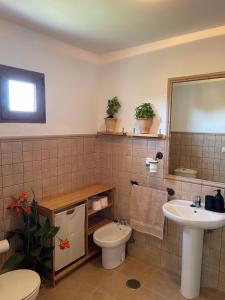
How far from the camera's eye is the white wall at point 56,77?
6.75 feet

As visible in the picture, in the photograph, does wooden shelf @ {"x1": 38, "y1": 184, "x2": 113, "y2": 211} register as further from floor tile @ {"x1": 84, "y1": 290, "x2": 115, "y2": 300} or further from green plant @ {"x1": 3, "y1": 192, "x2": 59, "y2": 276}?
floor tile @ {"x1": 84, "y1": 290, "x2": 115, "y2": 300}

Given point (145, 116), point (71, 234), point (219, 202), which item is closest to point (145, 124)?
point (145, 116)

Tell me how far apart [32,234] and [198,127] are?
1.92 m

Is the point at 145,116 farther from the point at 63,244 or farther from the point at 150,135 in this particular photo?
the point at 63,244

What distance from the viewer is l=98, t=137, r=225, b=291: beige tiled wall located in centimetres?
222

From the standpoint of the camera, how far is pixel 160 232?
249 centimetres

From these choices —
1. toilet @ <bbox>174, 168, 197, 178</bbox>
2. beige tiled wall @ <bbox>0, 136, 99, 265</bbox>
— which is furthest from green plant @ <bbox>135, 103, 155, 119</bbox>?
beige tiled wall @ <bbox>0, 136, 99, 265</bbox>

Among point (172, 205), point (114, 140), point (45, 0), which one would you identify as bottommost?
point (172, 205)

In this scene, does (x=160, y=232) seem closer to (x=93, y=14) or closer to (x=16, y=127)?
(x=16, y=127)

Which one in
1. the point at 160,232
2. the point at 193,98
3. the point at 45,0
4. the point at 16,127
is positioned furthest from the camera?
the point at 160,232

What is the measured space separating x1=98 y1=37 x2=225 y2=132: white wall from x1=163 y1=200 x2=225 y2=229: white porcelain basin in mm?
809

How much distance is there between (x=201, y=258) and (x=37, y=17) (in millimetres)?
2645

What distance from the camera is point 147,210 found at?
2584 mm

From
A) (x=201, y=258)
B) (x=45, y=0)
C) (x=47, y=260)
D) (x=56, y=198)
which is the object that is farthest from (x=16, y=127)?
(x=201, y=258)
